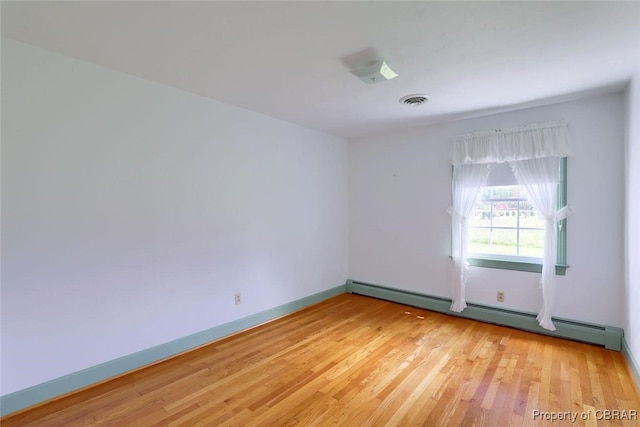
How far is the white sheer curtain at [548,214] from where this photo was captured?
3012 mm

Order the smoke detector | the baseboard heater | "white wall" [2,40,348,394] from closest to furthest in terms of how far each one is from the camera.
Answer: "white wall" [2,40,348,394] → the smoke detector → the baseboard heater

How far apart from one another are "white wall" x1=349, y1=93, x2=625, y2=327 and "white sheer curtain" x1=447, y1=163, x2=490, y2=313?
126mm

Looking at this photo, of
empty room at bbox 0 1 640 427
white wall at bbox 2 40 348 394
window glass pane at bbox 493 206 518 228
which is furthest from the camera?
window glass pane at bbox 493 206 518 228

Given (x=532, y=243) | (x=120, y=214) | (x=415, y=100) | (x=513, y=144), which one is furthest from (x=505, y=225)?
(x=120, y=214)

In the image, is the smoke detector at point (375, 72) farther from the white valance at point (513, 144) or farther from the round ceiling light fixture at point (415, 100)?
the white valance at point (513, 144)

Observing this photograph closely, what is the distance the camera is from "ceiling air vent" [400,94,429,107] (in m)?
2.85

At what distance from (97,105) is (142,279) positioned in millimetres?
1422

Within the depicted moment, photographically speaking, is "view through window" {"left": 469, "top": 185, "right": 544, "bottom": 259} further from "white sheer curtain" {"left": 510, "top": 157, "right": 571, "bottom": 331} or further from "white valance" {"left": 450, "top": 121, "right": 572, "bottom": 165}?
"white valance" {"left": 450, "top": 121, "right": 572, "bottom": 165}

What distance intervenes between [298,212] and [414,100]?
1932mm

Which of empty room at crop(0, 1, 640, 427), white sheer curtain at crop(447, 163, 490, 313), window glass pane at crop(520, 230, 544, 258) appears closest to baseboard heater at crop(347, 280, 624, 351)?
empty room at crop(0, 1, 640, 427)

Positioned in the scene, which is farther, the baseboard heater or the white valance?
the white valance

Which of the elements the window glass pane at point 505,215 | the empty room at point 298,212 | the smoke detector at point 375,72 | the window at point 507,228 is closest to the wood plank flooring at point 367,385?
the empty room at point 298,212

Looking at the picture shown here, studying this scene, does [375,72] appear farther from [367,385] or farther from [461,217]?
[367,385]

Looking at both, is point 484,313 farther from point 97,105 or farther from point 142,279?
point 97,105
